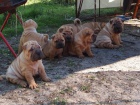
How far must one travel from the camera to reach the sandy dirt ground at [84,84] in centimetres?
509

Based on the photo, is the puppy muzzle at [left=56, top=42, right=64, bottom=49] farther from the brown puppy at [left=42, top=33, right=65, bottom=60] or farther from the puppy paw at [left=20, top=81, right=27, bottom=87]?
the puppy paw at [left=20, top=81, right=27, bottom=87]

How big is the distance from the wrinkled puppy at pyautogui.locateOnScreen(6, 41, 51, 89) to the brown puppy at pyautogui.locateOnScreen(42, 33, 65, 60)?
1425 millimetres

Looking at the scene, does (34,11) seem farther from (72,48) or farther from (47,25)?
(72,48)

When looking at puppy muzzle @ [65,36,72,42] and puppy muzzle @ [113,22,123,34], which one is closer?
puppy muzzle @ [65,36,72,42]

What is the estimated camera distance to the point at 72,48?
762 centimetres

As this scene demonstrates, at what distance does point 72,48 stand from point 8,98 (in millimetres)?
2832

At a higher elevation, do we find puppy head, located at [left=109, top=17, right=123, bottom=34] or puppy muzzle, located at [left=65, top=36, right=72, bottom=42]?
puppy head, located at [left=109, top=17, right=123, bottom=34]

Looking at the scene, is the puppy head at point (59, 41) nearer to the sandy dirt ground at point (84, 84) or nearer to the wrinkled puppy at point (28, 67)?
the sandy dirt ground at point (84, 84)

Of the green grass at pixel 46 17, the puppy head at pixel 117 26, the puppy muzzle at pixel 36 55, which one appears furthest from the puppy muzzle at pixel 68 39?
the green grass at pixel 46 17

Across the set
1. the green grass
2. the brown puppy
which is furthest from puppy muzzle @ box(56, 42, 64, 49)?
the green grass

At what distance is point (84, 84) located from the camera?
5676 millimetres

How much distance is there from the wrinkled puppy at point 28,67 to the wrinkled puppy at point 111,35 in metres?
3.06

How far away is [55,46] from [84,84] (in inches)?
64.4

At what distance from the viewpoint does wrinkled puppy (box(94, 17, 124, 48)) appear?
27.3 ft
